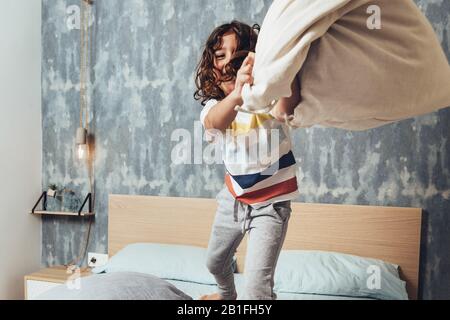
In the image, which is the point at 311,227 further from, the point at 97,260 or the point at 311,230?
the point at 97,260

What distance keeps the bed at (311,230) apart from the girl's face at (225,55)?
97cm

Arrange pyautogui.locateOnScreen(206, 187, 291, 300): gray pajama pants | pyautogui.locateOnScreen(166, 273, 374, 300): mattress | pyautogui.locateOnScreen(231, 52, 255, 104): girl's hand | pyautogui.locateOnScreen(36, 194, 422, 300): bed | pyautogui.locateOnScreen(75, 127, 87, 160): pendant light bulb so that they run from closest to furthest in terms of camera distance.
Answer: pyautogui.locateOnScreen(231, 52, 255, 104): girl's hand < pyautogui.locateOnScreen(206, 187, 291, 300): gray pajama pants < pyautogui.locateOnScreen(166, 273, 374, 300): mattress < pyautogui.locateOnScreen(36, 194, 422, 300): bed < pyautogui.locateOnScreen(75, 127, 87, 160): pendant light bulb

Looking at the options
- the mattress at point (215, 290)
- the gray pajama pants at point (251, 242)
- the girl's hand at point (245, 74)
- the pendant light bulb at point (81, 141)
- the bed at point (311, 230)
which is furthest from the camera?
the pendant light bulb at point (81, 141)

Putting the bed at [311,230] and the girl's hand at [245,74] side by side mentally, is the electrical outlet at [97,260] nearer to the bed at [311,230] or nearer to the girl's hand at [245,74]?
the bed at [311,230]

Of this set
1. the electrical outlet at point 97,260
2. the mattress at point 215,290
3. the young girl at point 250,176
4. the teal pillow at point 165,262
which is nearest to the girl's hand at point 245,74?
the young girl at point 250,176

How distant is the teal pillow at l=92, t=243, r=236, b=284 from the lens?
1.91m

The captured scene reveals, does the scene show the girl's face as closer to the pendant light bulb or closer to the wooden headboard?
the wooden headboard

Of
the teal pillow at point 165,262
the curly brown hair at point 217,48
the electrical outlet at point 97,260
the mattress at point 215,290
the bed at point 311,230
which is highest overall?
the curly brown hair at point 217,48

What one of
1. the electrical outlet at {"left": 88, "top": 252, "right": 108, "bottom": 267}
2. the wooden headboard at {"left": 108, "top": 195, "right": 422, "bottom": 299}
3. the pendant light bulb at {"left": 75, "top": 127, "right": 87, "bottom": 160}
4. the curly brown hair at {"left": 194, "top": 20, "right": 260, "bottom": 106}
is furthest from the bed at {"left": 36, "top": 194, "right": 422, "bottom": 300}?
the curly brown hair at {"left": 194, "top": 20, "right": 260, "bottom": 106}

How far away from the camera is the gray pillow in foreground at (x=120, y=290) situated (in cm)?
88

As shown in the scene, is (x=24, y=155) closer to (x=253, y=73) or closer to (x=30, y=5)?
(x=30, y=5)

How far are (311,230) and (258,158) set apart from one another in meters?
1.01

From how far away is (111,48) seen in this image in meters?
2.46
